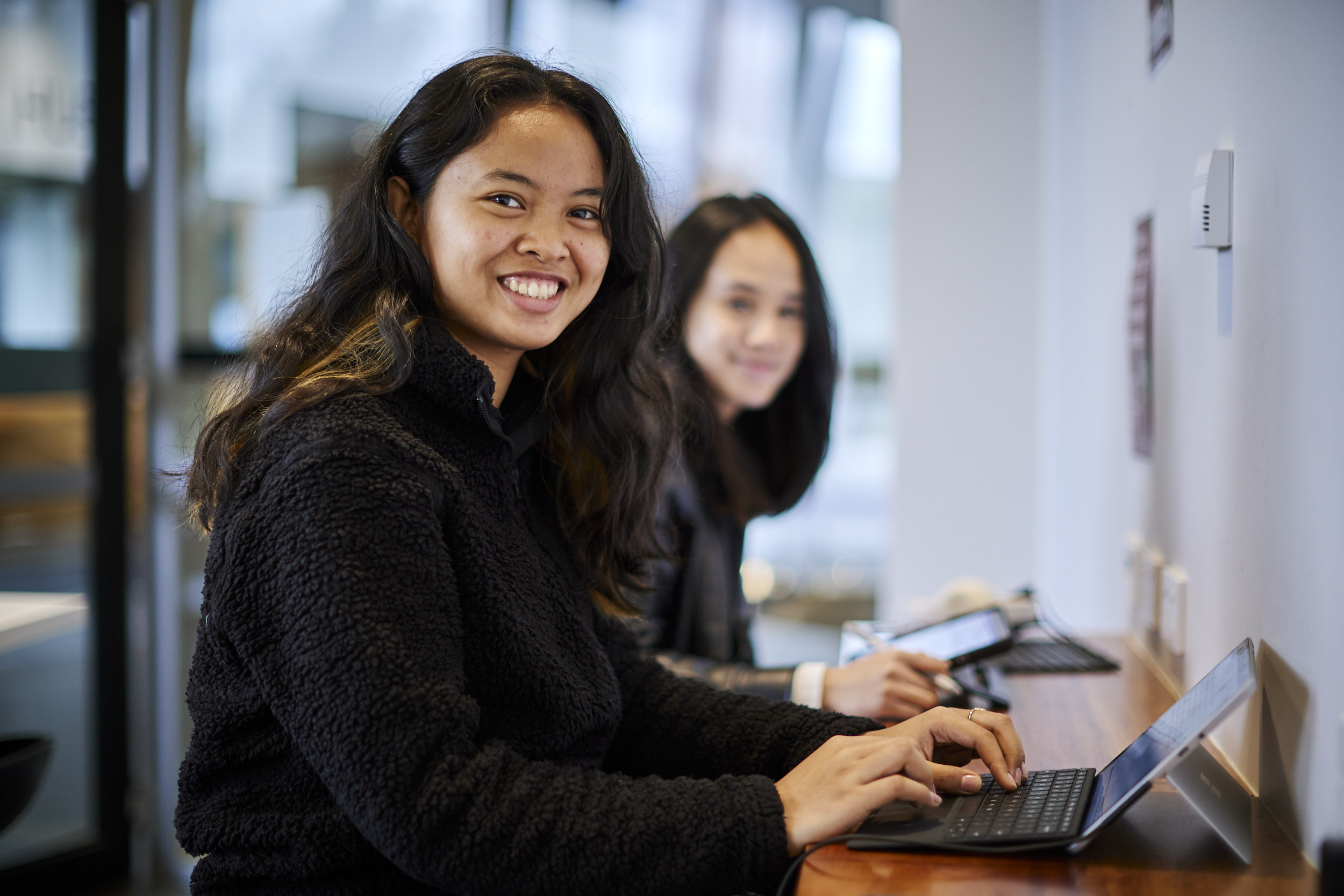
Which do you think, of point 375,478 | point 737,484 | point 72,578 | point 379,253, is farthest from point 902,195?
point 72,578

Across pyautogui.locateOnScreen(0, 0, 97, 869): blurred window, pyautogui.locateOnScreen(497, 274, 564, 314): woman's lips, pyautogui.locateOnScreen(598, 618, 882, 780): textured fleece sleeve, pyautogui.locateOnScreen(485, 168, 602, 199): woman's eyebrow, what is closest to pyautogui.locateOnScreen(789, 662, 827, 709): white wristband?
pyautogui.locateOnScreen(598, 618, 882, 780): textured fleece sleeve

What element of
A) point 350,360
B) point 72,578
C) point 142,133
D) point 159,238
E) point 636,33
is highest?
point 636,33

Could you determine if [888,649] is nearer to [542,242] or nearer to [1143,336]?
[1143,336]

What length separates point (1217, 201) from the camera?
3.86 ft

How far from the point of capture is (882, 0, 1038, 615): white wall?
283 cm

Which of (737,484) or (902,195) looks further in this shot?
(902,195)

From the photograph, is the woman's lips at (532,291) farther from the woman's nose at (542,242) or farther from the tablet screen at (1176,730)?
the tablet screen at (1176,730)

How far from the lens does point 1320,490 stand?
3.06ft

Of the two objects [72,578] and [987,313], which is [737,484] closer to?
[987,313]

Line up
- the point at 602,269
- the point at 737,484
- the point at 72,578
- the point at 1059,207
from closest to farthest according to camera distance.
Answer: the point at 602,269 < the point at 737,484 < the point at 1059,207 < the point at 72,578

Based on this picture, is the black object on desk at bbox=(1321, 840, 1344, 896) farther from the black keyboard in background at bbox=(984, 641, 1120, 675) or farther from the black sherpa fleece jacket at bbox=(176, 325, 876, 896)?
the black keyboard in background at bbox=(984, 641, 1120, 675)

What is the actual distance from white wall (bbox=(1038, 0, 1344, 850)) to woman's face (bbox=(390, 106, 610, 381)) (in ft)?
2.30

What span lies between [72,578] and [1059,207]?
2.71 m

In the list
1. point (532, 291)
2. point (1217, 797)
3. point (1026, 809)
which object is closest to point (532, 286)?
point (532, 291)
